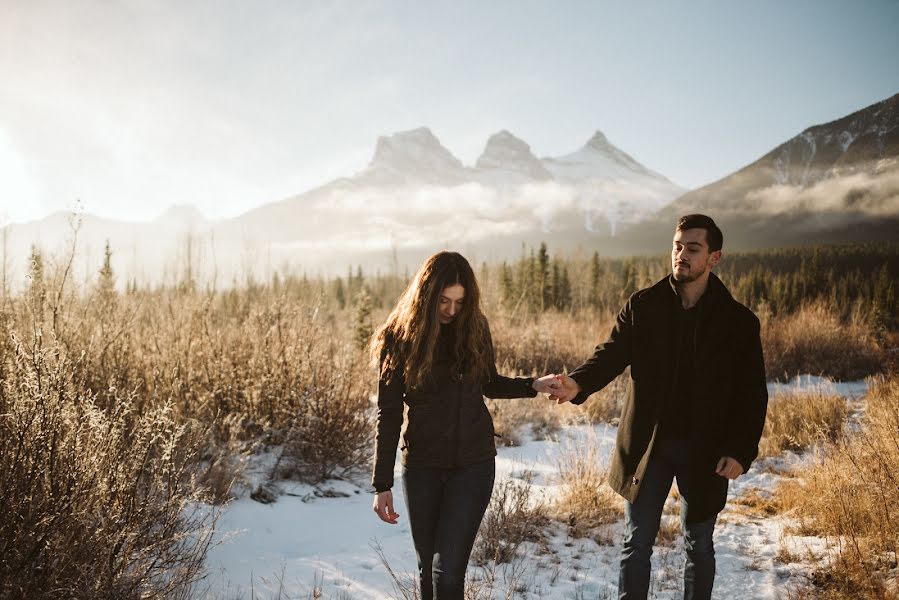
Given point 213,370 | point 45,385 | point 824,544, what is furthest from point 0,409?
point 824,544

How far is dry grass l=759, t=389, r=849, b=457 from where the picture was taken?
19.1 ft

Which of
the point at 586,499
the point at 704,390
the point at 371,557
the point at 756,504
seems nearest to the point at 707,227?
the point at 704,390

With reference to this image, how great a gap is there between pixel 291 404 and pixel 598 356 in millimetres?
3638

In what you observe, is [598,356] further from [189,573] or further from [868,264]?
[868,264]

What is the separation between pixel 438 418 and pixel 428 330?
0.38 m

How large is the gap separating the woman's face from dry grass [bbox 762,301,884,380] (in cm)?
1086

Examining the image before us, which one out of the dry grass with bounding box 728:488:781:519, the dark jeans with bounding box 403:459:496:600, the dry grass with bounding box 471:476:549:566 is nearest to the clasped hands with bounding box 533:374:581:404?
the dark jeans with bounding box 403:459:496:600

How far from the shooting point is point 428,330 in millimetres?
2072

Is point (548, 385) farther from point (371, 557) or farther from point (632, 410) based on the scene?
point (371, 557)

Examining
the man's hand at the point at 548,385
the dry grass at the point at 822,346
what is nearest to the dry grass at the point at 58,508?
the man's hand at the point at 548,385

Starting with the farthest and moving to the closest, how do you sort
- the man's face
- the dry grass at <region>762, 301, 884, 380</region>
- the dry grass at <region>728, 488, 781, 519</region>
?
the dry grass at <region>762, 301, 884, 380</region>, the dry grass at <region>728, 488, 781, 519</region>, the man's face

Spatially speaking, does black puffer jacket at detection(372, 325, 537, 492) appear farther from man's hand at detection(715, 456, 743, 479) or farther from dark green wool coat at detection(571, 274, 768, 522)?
man's hand at detection(715, 456, 743, 479)

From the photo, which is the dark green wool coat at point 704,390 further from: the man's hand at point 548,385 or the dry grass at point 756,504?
the dry grass at point 756,504

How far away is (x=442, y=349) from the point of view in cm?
213
